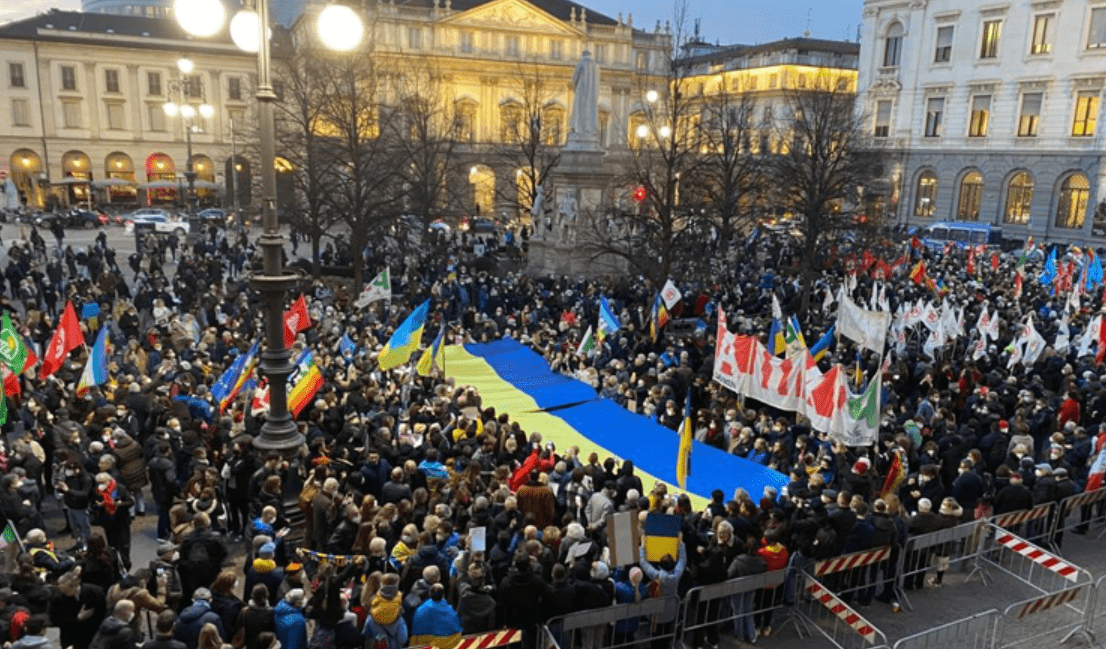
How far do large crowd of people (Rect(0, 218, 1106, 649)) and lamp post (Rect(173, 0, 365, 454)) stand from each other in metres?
0.58

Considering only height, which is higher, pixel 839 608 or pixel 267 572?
pixel 267 572

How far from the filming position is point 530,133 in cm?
5238

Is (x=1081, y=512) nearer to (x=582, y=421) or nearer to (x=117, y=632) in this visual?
(x=582, y=421)

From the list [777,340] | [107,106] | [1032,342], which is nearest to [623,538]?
[777,340]

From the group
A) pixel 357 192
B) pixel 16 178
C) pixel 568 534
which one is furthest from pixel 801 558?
pixel 16 178

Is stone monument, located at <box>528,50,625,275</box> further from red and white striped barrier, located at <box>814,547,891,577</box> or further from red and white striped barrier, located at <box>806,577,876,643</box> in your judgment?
red and white striped barrier, located at <box>806,577,876,643</box>

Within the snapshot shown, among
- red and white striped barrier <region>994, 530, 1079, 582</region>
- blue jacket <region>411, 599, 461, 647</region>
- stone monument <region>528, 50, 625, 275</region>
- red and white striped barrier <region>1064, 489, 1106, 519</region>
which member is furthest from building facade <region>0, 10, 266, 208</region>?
red and white striped barrier <region>994, 530, 1079, 582</region>

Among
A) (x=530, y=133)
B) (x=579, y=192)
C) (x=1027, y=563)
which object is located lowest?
(x=1027, y=563)

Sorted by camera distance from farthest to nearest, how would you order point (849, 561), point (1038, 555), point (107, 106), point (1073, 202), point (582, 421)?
point (107, 106)
point (1073, 202)
point (582, 421)
point (1038, 555)
point (849, 561)

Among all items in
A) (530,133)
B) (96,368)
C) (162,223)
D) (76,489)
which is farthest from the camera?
(530,133)

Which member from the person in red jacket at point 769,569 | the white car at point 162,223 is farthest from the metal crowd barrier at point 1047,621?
the white car at point 162,223

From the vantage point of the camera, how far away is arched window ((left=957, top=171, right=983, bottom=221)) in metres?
54.2

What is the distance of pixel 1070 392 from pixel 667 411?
735cm

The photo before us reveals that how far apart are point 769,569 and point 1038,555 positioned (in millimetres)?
3660
